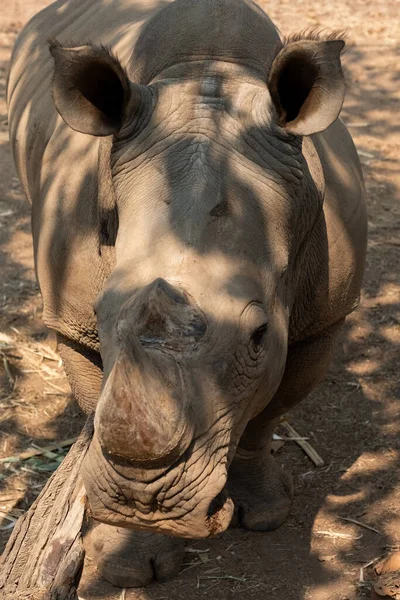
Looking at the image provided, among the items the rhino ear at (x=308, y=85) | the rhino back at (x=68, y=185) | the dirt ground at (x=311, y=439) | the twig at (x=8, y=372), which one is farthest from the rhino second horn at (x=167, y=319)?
the twig at (x=8, y=372)

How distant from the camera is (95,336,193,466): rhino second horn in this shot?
3.04 metres

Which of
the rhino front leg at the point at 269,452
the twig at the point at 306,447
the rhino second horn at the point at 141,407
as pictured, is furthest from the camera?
the twig at the point at 306,447

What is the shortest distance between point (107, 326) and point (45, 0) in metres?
10.7

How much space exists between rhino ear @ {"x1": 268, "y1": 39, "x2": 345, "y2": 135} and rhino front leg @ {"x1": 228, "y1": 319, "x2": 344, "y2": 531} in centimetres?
147

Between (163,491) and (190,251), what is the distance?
2.51 feet

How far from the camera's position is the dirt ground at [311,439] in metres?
5.05

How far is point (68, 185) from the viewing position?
192 inches

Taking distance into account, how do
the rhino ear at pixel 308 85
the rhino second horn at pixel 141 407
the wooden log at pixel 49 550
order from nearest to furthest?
1. the rhino second horn at pixel 141 407
2. the wooden log at pixel 49 550
3. the rhino ear at pixel 308 85

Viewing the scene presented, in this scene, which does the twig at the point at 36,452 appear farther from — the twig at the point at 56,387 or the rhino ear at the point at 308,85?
the rhino ear at the point at 308,85

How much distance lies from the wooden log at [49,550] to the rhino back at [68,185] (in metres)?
1.14

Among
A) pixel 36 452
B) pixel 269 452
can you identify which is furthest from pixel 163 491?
pixel 36 452

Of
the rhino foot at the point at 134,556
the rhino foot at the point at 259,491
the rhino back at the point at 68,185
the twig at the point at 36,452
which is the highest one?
the rhino back at the point at 68,185

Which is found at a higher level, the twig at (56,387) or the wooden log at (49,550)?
the wooden log at (49,550)

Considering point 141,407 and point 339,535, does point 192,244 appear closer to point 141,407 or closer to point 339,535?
point 141,407
